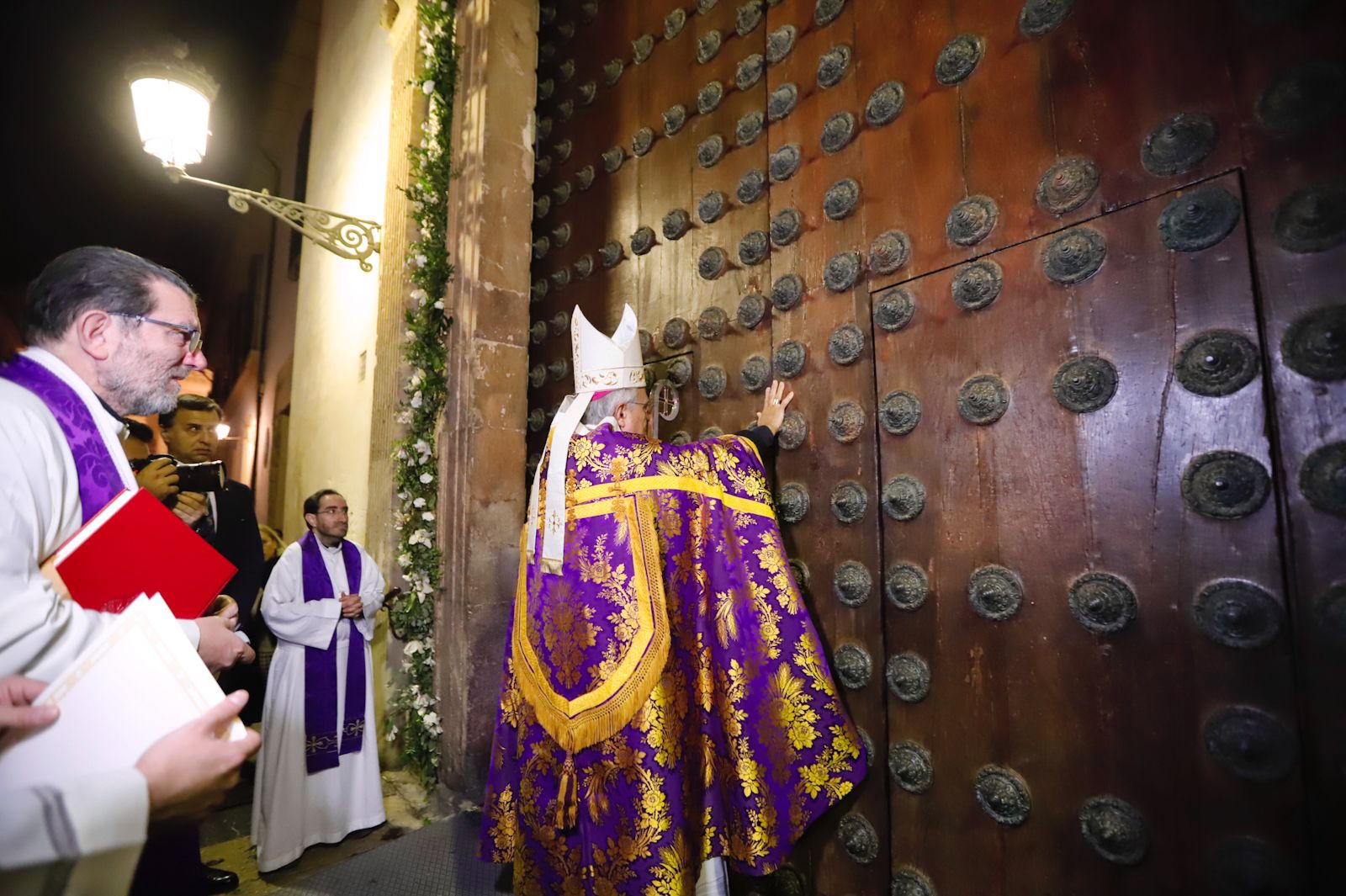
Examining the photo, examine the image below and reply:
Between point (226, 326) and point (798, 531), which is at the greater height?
point (226, 326)

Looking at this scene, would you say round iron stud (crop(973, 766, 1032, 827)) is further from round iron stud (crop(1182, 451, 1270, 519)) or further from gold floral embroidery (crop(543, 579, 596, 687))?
gold floral embroidery (crop(543, 579, 596, 687))

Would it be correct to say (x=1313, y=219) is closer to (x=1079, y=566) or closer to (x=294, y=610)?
(x=1079, y=566)

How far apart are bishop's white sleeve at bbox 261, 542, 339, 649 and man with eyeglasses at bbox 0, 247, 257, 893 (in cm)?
189

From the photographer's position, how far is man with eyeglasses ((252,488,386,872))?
3135mm

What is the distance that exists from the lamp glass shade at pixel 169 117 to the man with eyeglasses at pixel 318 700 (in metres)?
2.23

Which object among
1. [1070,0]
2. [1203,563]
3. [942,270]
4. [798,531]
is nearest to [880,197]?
[942,270]

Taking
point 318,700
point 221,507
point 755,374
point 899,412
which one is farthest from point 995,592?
point 221,507

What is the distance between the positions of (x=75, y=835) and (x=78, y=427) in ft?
2.76

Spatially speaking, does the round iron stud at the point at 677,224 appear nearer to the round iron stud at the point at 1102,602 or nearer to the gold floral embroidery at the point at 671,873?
the round iron stud at the point at 1102,602

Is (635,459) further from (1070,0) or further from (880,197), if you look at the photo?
(1070,0)

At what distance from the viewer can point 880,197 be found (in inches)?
95.2

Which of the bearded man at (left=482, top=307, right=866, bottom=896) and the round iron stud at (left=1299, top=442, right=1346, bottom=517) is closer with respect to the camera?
the round iron stud at (left=1299, top=442, right=1346, bottom=517)

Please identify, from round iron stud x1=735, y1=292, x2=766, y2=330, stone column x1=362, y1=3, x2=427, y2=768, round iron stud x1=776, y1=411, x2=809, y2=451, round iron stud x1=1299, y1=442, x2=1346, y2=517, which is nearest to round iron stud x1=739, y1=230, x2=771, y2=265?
round iron stud x1=735, y1=292, x2=766, y2=330

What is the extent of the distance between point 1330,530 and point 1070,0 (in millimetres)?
1702
